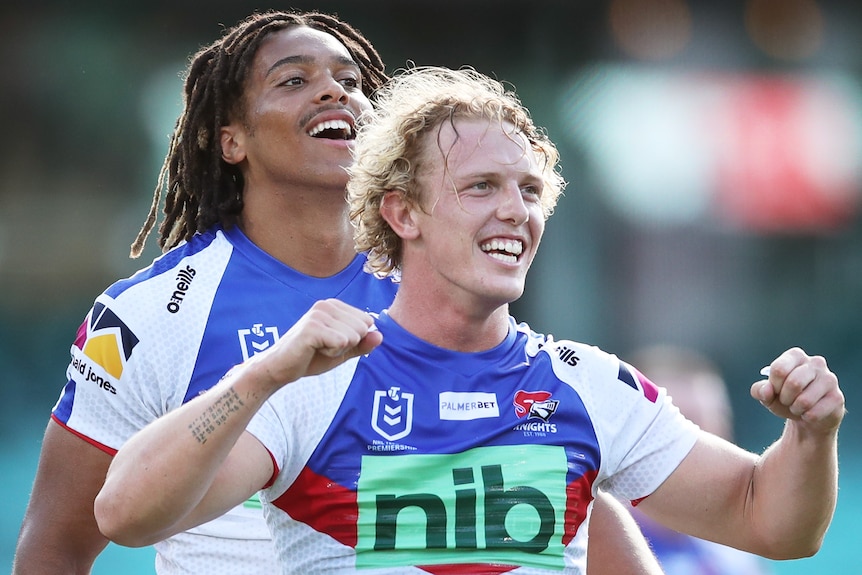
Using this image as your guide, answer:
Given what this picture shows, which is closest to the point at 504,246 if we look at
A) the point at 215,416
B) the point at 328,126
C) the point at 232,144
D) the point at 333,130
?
the point at 215,416

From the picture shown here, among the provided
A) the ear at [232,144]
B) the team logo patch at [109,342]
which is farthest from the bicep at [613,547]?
the ear at [232,144]

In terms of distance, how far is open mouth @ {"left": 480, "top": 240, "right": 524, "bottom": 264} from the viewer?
9.37 feet

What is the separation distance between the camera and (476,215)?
113 inches

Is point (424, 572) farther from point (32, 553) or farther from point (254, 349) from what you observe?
point (32, 553)

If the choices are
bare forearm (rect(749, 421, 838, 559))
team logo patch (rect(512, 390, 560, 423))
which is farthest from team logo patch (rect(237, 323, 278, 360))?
bare forearm (rect(749, 421, 838, 559))

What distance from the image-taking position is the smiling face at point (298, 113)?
3.75 m

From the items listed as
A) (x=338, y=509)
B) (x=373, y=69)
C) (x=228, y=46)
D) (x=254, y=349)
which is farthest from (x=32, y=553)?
(x=373, y=69)

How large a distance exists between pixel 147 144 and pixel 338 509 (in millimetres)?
8406

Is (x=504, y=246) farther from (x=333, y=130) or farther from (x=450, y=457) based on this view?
(x=333, y=130)

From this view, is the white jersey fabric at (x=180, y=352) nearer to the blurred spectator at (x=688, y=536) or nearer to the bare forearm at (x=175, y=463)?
the bare forearm at (x=175, y=463)

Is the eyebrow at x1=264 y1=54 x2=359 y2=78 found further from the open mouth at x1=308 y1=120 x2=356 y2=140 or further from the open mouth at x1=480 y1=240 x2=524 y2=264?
the open mouth at x1=480 y1=240 x2=524 y2=264

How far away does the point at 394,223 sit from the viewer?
304cm

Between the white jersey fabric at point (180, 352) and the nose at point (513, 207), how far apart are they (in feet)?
2.62

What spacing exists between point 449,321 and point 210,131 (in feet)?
4.81
